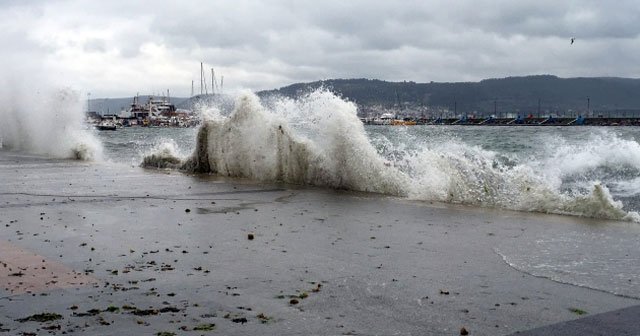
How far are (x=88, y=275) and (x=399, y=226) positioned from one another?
4.92 metres

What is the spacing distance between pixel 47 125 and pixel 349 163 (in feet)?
86.8

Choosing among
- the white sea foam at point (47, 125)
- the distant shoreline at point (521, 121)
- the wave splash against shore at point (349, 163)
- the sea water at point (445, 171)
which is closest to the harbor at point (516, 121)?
the distant shoreline at point (521, 121)

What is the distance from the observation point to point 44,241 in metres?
8.78

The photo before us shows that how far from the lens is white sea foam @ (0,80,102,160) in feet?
105

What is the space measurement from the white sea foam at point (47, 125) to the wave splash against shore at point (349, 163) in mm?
8755

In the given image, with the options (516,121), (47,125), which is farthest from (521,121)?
(47,125)

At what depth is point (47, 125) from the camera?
37.6 metres


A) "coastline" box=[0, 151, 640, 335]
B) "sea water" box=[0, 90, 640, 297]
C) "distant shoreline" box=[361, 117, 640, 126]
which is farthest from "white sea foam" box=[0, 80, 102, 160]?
"distant shoreline" box=[361, 117, 640, 126]

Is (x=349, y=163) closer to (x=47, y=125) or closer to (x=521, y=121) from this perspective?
(x=47, y=125)

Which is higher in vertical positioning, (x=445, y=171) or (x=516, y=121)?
(x=445, y=171)

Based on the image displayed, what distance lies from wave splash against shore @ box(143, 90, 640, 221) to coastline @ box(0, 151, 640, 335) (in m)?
0.96

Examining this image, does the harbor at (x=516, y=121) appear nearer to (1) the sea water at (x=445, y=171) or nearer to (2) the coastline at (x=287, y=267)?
(1) the sea water at (x=445, y=171)

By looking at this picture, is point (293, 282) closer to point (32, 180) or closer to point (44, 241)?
point (44, 241)

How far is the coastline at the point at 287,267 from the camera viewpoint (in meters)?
5.37
